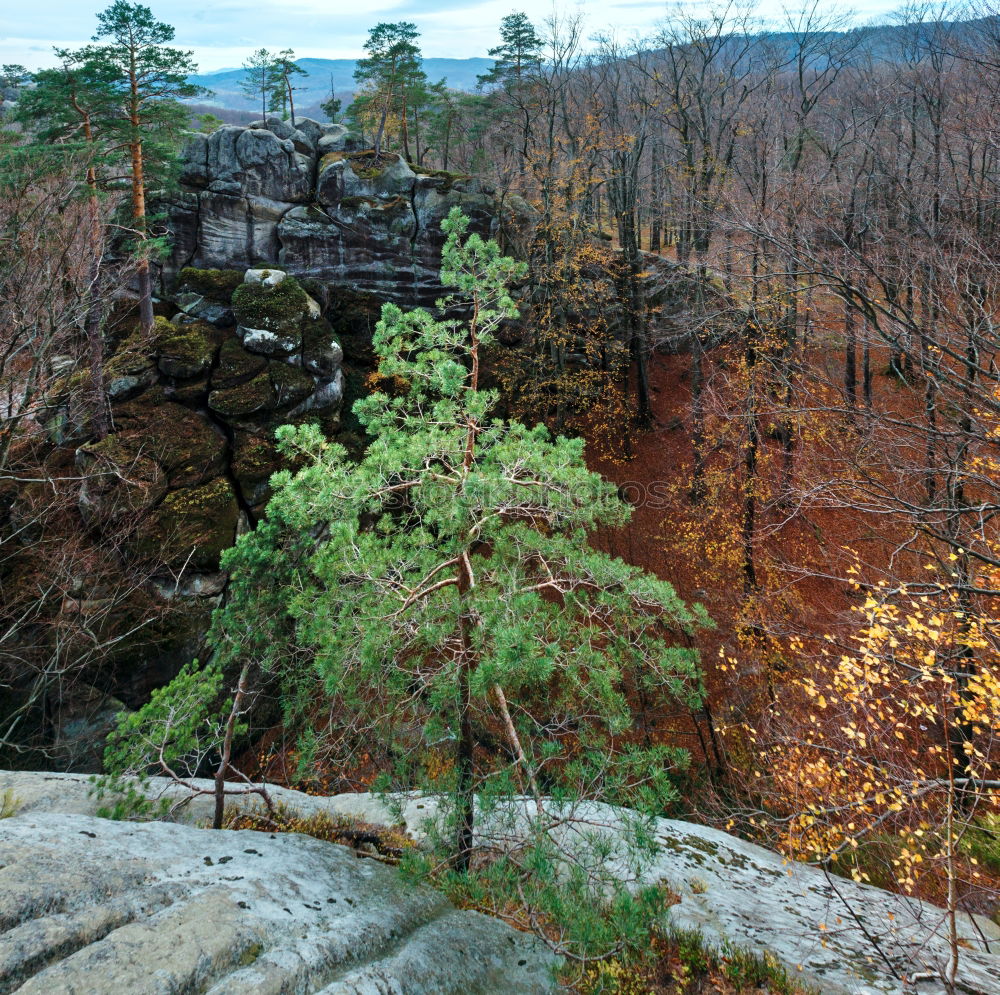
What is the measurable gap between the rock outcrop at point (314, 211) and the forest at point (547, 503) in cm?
24

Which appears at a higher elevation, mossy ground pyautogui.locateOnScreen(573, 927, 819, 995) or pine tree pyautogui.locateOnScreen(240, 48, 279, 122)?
pine tree pyautogui.locateOnScreen(240, 48, 279, 122)

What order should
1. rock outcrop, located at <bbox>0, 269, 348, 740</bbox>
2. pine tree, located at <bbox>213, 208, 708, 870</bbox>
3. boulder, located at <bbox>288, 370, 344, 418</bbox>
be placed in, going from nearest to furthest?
pine tree, located at <bbox>213, 208, 708, 870</bbox> → rock outcrop, located at <bbox>0, 269, 348, 740</bbox> → boulder, located at <bbox>288, 370, 344, 418</bbox>

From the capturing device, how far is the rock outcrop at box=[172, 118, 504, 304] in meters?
19.3

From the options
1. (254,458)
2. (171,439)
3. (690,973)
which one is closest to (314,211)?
(171,439)

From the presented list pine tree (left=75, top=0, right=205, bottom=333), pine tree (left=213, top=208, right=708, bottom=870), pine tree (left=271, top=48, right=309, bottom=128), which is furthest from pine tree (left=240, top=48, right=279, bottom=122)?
pine tree (left=213, top=208, right=708, bottom=870)

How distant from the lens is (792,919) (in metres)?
5.31

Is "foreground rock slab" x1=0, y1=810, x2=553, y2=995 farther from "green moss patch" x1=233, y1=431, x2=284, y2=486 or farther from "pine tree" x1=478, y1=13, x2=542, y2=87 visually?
"pine tree" x1=478, y1=13, x2=542, y2=87

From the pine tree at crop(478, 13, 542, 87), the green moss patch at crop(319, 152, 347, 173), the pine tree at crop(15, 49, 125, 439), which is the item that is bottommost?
the pine tree at crop(15, 49, 125, 439)

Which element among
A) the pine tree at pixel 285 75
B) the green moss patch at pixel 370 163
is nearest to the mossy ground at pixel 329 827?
the green moss patch at pixel 370 163

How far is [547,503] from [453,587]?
1.46 m

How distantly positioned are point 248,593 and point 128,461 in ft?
31.6

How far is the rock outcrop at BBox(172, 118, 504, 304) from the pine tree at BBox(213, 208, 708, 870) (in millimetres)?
16216

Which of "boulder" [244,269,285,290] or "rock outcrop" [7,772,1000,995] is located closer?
"rock outcrop" [7,772,1000,995]

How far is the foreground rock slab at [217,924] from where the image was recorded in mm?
2748
